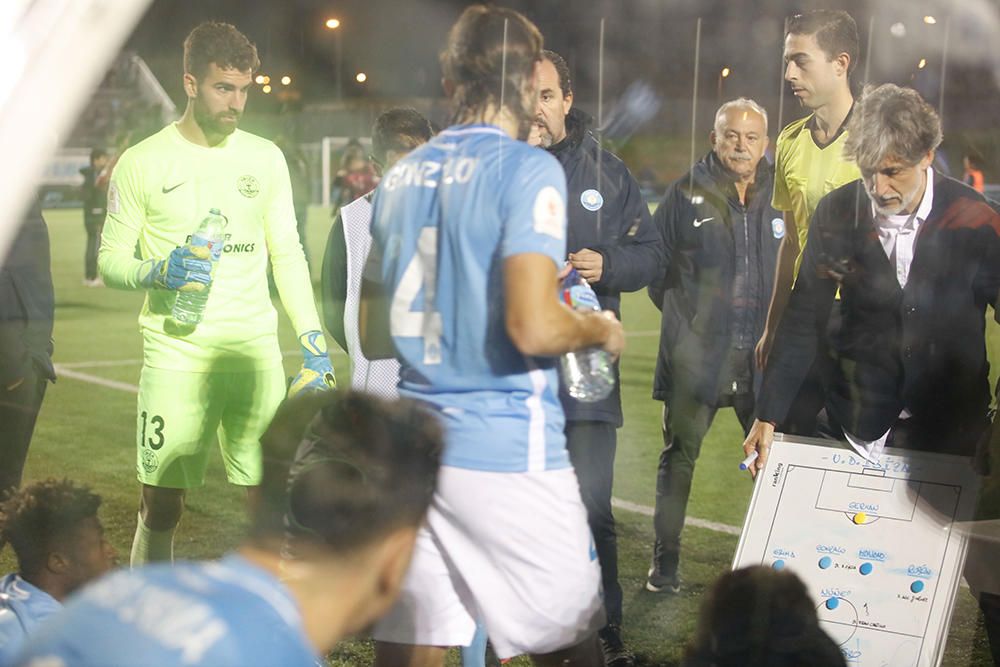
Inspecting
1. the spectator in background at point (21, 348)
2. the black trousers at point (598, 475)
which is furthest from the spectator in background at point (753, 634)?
the spectator in background at point (21, 348)

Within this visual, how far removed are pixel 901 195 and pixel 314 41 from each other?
1112 millimetres

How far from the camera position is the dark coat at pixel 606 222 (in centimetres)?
225

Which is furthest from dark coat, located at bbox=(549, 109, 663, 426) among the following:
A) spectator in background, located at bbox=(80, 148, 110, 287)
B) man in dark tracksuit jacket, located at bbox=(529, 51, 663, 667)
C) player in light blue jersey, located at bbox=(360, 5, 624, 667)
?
spectator in background, located at bbox=(80, 148, 110, 287)

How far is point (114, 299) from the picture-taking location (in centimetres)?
244

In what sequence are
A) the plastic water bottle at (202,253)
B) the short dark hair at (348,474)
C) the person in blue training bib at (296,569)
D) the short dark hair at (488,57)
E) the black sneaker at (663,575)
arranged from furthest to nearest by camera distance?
the black sneaker at (663,575) → the plastic water bottle at (202,253) → the short dark hair at (488,57) → the short dark hair at (348,474) → the person in blue training bib at (296,569)

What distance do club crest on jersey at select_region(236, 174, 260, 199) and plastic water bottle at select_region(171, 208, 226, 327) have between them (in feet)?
0.26

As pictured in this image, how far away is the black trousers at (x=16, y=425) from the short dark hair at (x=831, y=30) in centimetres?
157

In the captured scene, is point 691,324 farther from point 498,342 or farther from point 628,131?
point 498,342

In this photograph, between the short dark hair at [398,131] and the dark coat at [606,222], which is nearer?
the short dark hair at [398,131]

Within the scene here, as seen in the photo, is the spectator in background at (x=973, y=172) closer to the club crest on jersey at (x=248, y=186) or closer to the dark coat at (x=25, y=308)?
the club crest on jersey at (x=248, y=186)

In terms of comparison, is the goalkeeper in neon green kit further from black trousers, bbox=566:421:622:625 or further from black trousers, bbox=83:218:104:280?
black trousers, bbox=566:421:622:625

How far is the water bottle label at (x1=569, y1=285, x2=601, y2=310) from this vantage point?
1977 millimetres

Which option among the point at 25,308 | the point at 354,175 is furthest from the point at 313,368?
the point at 25,308

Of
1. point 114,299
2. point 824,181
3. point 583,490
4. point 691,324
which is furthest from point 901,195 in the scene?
point 114,299
